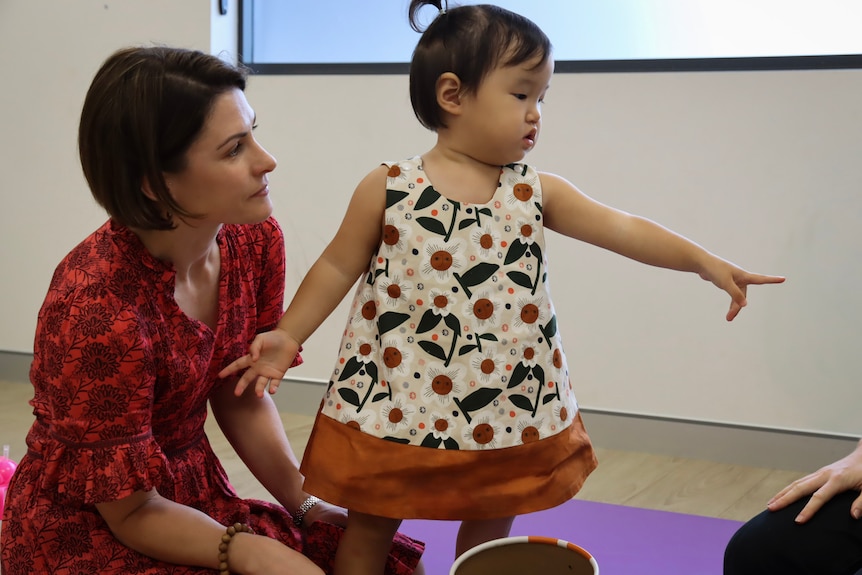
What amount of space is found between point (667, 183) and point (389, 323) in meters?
1.29

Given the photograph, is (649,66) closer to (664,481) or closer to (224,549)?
(664,481)

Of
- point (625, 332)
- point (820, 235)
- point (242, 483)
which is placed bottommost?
point (242, 483)

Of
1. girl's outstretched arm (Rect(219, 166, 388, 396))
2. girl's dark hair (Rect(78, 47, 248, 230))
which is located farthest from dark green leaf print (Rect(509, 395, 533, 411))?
girl's dark hair (Rect(78, 47, 248, 230))

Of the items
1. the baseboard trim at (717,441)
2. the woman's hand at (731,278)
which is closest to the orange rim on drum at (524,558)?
the woman's hand at (731,278)

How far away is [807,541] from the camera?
1.12m

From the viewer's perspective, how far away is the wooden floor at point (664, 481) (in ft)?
6.50

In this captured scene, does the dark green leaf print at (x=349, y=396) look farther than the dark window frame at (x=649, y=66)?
No

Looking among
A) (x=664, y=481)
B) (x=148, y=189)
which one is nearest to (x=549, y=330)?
(x=148, y=189)

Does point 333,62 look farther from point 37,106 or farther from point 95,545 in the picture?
point 95,545

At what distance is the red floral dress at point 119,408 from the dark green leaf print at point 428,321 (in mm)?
269

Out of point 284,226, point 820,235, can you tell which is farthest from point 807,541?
point 284,226

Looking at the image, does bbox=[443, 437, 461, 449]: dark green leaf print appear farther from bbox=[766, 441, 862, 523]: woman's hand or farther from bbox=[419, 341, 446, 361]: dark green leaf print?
bbox=[766, 441, 862, 523]: woman's hand

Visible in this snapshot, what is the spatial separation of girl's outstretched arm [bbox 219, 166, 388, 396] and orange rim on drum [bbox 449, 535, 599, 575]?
34 cm

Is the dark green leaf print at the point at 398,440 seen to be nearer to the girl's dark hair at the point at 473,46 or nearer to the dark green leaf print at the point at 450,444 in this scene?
the dark green leaf print at the point at 450,444
